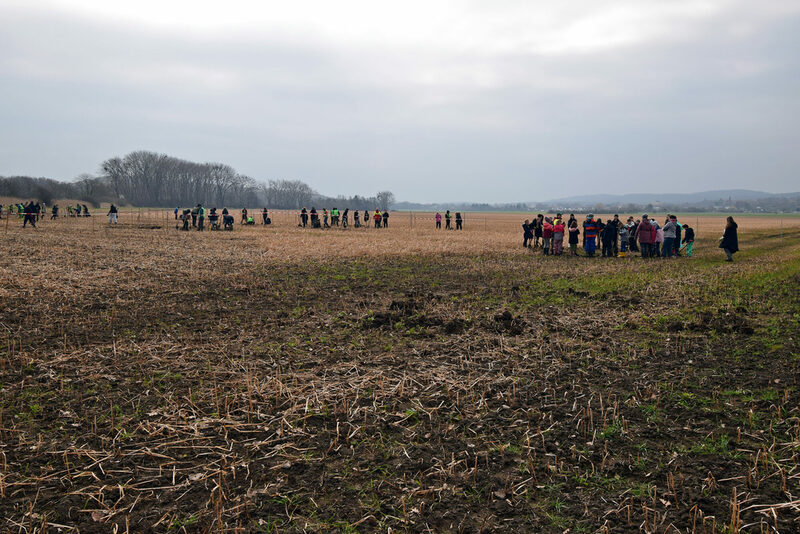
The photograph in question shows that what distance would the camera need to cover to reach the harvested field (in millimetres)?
3643

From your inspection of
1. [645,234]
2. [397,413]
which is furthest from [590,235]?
[397,413]

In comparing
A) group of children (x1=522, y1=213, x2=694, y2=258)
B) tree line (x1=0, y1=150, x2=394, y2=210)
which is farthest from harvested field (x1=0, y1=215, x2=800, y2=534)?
tree line (x1=0, y1=150, x2=394, y2=210)

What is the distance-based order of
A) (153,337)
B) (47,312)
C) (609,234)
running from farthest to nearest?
(609,234), (47,312), (153,337)

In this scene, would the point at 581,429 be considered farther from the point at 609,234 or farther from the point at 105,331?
the point at 609,234

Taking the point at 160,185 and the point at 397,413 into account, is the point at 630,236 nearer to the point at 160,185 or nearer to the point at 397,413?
the point at 397,413

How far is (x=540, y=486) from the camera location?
3.92m

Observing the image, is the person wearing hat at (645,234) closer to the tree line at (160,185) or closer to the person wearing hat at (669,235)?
the person wearing hat at (669,235)

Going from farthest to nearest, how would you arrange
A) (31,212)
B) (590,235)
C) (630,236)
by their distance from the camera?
(31,212) < (590,235) < (630,236)

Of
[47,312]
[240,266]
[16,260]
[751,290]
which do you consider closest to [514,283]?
[751,290]

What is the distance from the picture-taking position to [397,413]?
17.1 feet

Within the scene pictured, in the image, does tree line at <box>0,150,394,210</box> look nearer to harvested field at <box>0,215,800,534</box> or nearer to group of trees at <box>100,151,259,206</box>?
group of trees at <box>100,151,259,206</box>

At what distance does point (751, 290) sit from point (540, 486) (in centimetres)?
1060

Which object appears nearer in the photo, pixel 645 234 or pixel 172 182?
pixel 645 234

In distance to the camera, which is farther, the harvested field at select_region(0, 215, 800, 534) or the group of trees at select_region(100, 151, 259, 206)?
the group of trees at select_region(100, 151, 259, 206)
